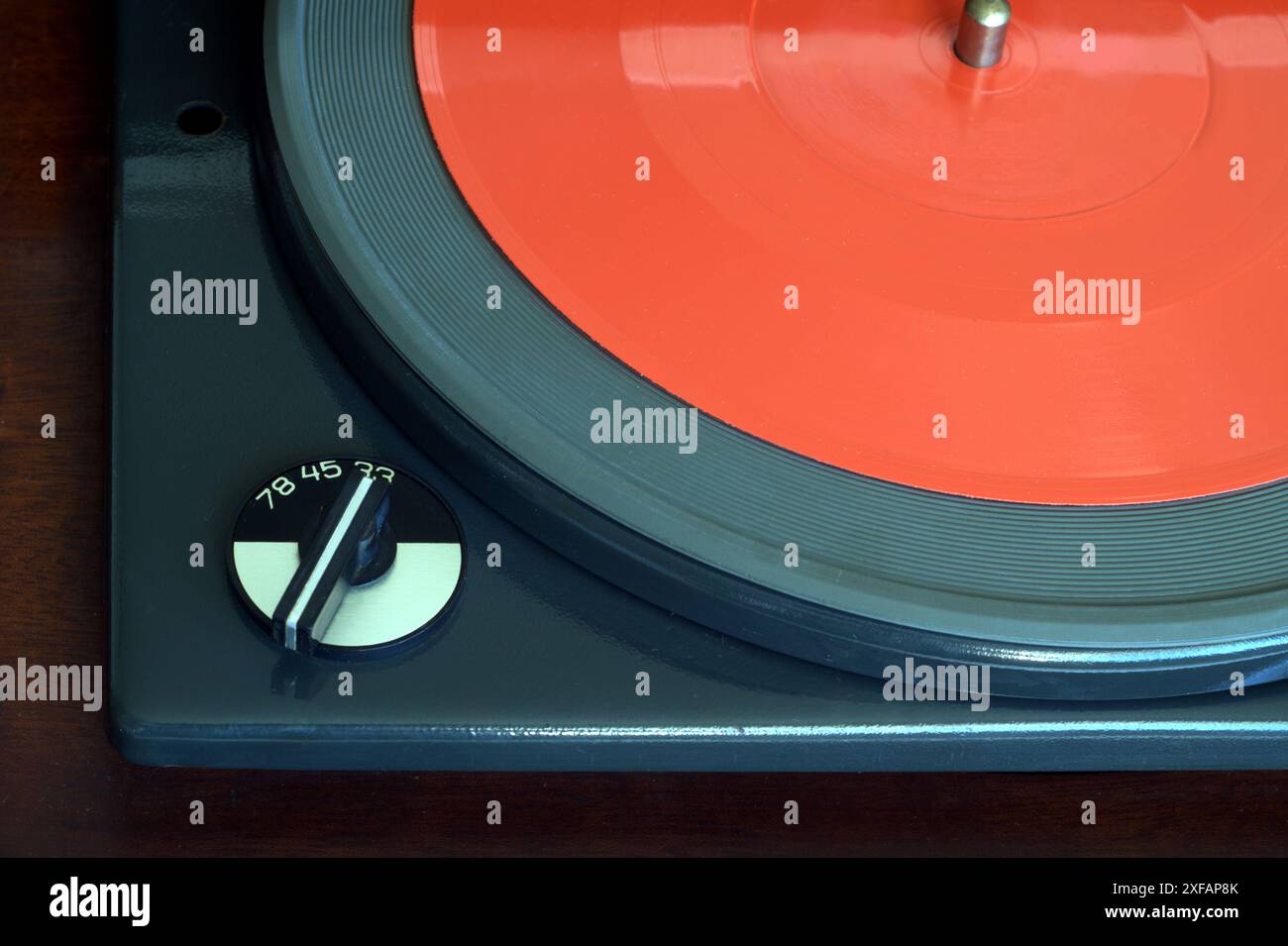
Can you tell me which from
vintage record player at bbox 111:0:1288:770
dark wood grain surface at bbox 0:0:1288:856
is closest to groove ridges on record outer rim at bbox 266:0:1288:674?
vintage record player at bbox 111:0:1288:770

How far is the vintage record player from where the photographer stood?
1.00 metres

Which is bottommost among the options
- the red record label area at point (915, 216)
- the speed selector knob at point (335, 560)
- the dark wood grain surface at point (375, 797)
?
the dark wood grain surface at point (375, 797)

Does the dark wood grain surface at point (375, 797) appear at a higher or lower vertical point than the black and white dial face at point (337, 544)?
lower

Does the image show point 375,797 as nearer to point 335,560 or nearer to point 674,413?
point 335,560

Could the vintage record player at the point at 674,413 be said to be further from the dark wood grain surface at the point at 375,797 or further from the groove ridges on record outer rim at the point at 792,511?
the dark wood grain surface at the point at 375,797

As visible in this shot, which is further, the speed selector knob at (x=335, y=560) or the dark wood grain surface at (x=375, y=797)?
the dark wood grain surface at (x=375, y=797)

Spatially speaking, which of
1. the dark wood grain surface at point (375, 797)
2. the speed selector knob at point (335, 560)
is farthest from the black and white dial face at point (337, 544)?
the dark wood grain surface at point (375, 797)

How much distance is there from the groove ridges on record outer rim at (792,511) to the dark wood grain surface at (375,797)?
0.74 feet

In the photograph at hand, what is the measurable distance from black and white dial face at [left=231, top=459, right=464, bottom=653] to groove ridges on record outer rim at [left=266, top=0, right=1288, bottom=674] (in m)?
0.07

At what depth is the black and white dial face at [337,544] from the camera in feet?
3.25

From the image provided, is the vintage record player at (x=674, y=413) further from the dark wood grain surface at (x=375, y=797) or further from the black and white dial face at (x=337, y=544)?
the dark wood grain surface at (x=375, y=797)

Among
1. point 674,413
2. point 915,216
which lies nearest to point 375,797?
point 674,413

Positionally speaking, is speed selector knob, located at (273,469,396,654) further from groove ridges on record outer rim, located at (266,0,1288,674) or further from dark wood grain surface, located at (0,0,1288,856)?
dark wood grain surface, located at (0,0,1288,856)
